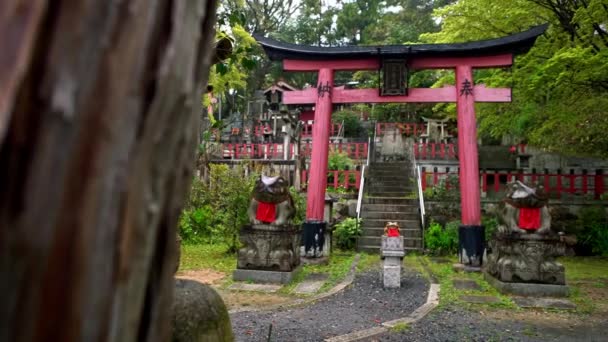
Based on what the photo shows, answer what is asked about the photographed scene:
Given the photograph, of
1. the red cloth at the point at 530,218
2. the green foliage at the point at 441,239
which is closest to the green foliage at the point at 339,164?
the green foliage at the point at 441,239

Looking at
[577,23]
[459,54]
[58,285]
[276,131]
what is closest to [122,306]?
[58,285]

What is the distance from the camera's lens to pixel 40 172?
1.75 ft

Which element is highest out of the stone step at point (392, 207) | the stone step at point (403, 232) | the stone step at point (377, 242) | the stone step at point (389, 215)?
the stone step at point (392, 207)

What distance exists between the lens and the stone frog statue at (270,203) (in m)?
6.64

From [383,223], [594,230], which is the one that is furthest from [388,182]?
[594,230]

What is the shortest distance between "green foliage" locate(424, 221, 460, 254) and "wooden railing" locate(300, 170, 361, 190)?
9.25 feet

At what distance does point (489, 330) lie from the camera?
4371mm

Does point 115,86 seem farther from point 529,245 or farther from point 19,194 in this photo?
point 529,245

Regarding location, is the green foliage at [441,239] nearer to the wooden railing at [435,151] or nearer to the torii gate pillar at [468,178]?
the torii gate pillar at [468,178]

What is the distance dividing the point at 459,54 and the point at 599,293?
4.91 meters

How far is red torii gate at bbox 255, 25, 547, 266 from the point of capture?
8062mm

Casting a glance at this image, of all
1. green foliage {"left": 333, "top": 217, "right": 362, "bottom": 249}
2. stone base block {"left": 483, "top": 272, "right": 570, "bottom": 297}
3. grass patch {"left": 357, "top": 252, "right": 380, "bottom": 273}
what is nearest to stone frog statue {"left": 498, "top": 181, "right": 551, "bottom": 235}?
stone base block {"left": 483, "top": 272, "right": 570, "bottom": 297}

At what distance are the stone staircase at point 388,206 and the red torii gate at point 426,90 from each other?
2.08 meters

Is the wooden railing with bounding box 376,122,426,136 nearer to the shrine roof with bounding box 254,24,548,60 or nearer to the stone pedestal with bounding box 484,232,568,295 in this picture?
the shrine roof with bounding box 254,24,548,60
